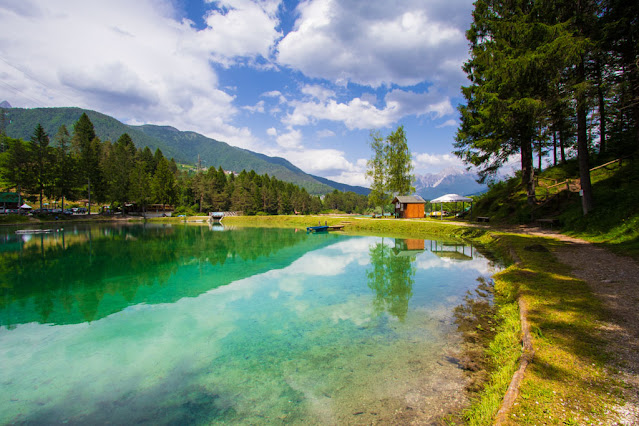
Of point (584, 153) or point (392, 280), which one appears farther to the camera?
point (584, 153)

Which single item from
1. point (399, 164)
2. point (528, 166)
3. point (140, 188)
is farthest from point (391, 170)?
point (140, 188)

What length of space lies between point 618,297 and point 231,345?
9.98 m

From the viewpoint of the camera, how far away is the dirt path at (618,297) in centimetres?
390

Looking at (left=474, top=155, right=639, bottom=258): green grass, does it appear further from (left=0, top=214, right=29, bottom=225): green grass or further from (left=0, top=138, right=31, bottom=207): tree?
(left=0, top=138, right=31, bottom=207): tree

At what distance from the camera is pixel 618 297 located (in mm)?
7109

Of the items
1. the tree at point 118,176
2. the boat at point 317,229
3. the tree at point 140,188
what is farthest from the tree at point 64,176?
the boat at point 317,229

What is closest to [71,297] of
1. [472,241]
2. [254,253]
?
[254,253]

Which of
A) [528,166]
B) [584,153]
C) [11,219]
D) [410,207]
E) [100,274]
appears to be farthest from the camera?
[11,219]

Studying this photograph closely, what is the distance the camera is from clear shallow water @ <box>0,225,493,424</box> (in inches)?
196

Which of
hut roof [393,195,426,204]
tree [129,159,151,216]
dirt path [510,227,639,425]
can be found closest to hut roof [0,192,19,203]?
tree [129,159,151,216]

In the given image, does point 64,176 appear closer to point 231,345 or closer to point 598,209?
point 231,345

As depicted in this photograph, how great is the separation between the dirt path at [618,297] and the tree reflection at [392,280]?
4827 millimetres

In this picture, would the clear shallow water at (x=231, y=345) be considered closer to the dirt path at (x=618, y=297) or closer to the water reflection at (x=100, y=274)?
the water reflection at (x=100, y=274)

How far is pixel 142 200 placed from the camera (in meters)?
75.4
